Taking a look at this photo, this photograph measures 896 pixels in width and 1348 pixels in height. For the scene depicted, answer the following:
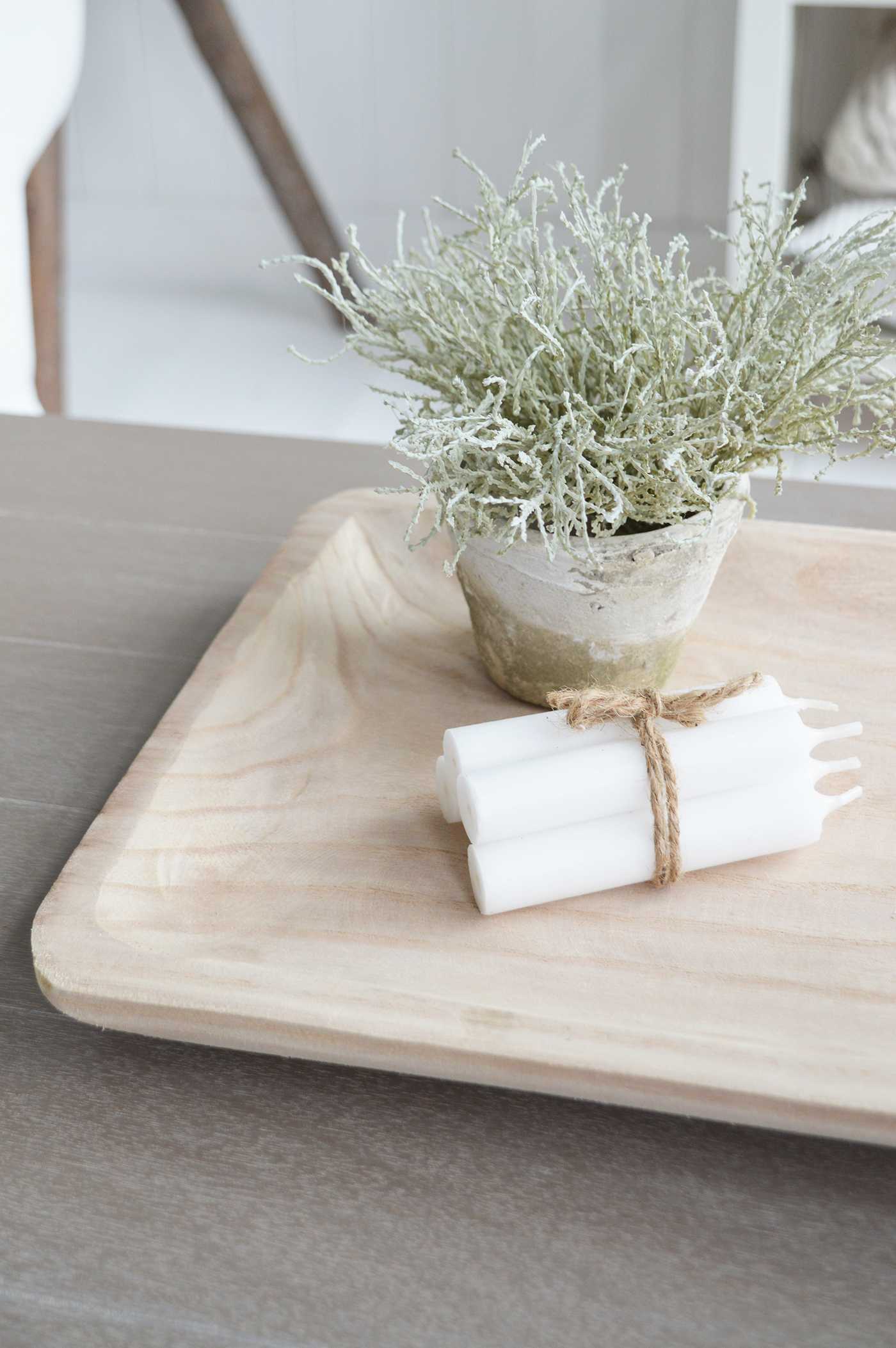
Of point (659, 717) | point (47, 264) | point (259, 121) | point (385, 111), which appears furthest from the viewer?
point (385, 111)

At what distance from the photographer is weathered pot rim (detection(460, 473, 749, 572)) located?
1.76 ft

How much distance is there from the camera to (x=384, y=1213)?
0.42 meters

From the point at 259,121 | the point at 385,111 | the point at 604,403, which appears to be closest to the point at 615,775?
the point at 604,403

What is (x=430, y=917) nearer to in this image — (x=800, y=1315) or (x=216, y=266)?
(x=800, y=1315)

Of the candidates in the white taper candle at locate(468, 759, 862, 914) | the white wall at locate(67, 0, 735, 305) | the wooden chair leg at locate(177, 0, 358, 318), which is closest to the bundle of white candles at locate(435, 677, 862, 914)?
the white taper candle at locate(468, 759, 862, 914)

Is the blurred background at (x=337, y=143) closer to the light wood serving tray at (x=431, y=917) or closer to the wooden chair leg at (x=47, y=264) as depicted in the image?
the wooden chair leg at (x=47, y=264)

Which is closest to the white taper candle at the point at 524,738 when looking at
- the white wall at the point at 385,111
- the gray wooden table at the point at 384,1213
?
the gray wooden table at the point at 384,1213

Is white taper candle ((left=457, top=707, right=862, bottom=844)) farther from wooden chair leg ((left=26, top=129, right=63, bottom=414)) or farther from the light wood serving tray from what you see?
wooden chair leg ((left=26, top=129, right=63, bottom=414))

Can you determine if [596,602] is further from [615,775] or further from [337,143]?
[337,143]

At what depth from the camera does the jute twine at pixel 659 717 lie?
0.49 m

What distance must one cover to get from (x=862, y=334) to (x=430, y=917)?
12.6 inches

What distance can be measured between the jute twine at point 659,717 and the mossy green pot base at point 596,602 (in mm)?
49

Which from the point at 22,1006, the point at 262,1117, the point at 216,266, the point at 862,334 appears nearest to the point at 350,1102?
the point at 262,1117

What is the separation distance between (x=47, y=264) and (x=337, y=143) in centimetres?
86
